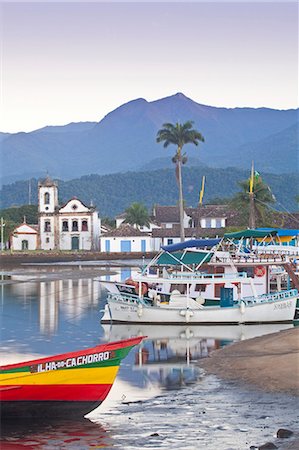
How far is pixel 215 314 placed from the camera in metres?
31.7

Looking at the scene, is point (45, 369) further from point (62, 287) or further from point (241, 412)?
point (62, 287)

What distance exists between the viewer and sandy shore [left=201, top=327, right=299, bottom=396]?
776 inches

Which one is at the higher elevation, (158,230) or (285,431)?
(158,230)

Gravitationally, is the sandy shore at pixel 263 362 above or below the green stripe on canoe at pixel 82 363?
below

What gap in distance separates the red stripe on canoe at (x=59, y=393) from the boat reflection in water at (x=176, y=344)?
3740mm

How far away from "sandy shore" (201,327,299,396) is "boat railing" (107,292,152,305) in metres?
6.21

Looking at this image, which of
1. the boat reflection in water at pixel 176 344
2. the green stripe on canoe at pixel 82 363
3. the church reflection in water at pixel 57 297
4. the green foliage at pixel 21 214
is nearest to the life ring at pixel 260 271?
the boat reflection in water at pixel 176 344

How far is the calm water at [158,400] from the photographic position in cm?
1539

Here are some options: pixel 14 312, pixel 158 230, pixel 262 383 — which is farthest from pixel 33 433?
pixel 158 230

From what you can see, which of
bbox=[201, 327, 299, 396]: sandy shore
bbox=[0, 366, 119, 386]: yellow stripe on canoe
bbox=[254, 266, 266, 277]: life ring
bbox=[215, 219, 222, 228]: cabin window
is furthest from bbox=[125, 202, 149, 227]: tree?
bbox=[0, 366, 119, 386]: yellow stripe on canoe

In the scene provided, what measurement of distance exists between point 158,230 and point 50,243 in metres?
13.8

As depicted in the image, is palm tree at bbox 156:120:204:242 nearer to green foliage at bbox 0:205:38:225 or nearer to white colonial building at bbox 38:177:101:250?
white colonial building at bbox 38:177:101:250

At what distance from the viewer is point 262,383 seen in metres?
19.7

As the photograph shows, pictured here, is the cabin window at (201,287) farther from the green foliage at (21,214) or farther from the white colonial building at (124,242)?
the green foliage at (21,214)
